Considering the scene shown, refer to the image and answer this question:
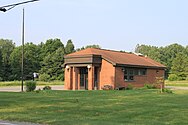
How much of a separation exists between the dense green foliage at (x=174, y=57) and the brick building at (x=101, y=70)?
4310 centimetres

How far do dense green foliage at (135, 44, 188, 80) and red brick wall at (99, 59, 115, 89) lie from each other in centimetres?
4719

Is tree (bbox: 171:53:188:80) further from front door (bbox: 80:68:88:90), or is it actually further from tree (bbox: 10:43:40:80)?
front door (bbox: 80:68:88:90)

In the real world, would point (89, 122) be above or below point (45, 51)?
below

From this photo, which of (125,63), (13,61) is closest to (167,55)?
(13,61)

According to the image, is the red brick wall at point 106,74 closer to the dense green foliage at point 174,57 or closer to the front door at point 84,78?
the front door at point 84,78

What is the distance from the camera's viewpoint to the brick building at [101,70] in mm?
36312

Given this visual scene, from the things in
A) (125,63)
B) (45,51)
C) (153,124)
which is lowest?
(153,124)

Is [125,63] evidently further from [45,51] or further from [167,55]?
[167,55]

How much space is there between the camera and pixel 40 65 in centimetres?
8556

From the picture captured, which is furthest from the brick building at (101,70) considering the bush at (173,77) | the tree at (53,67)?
the tree at (53,67)

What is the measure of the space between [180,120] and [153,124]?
5.01 ft

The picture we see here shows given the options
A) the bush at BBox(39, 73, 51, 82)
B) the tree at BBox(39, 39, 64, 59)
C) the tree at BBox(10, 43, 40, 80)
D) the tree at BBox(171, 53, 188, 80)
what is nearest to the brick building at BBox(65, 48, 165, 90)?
the bush at BBox(39, 73, 51, 82)

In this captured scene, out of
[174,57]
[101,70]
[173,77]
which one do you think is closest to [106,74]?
[101,70]

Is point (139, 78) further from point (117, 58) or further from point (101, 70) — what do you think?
point (101, 70)
